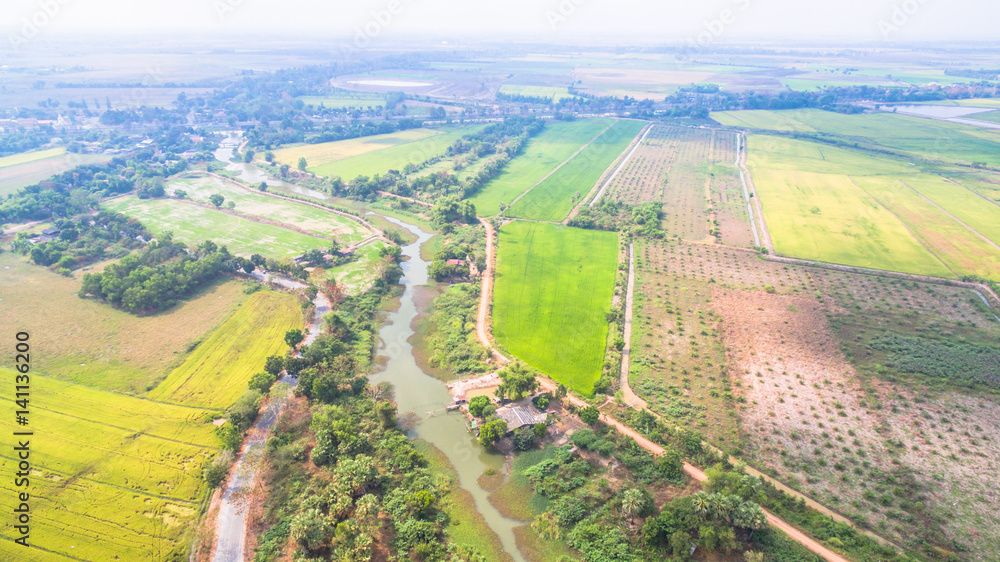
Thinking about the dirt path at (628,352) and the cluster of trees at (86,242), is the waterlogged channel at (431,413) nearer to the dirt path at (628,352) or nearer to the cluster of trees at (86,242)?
the dirt path at (628,352)

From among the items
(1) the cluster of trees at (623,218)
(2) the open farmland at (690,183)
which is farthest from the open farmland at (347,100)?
(1) the cluster of trees at (623,218)

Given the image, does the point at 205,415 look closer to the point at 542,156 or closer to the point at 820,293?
the point at 820,293

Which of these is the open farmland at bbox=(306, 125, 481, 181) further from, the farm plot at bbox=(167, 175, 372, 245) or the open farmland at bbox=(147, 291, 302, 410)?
the open farmland at bbox=(147, 291, 302, 410)

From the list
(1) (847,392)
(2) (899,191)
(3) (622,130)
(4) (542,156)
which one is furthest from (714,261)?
(3) (622,130)

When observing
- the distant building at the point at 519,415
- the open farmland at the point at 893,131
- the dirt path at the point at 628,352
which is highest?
the open farmland at the point at 893,131

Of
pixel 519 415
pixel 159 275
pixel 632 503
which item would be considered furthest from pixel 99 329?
pixel 632 503

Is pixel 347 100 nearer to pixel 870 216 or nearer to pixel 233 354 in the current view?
pixel 233 354
